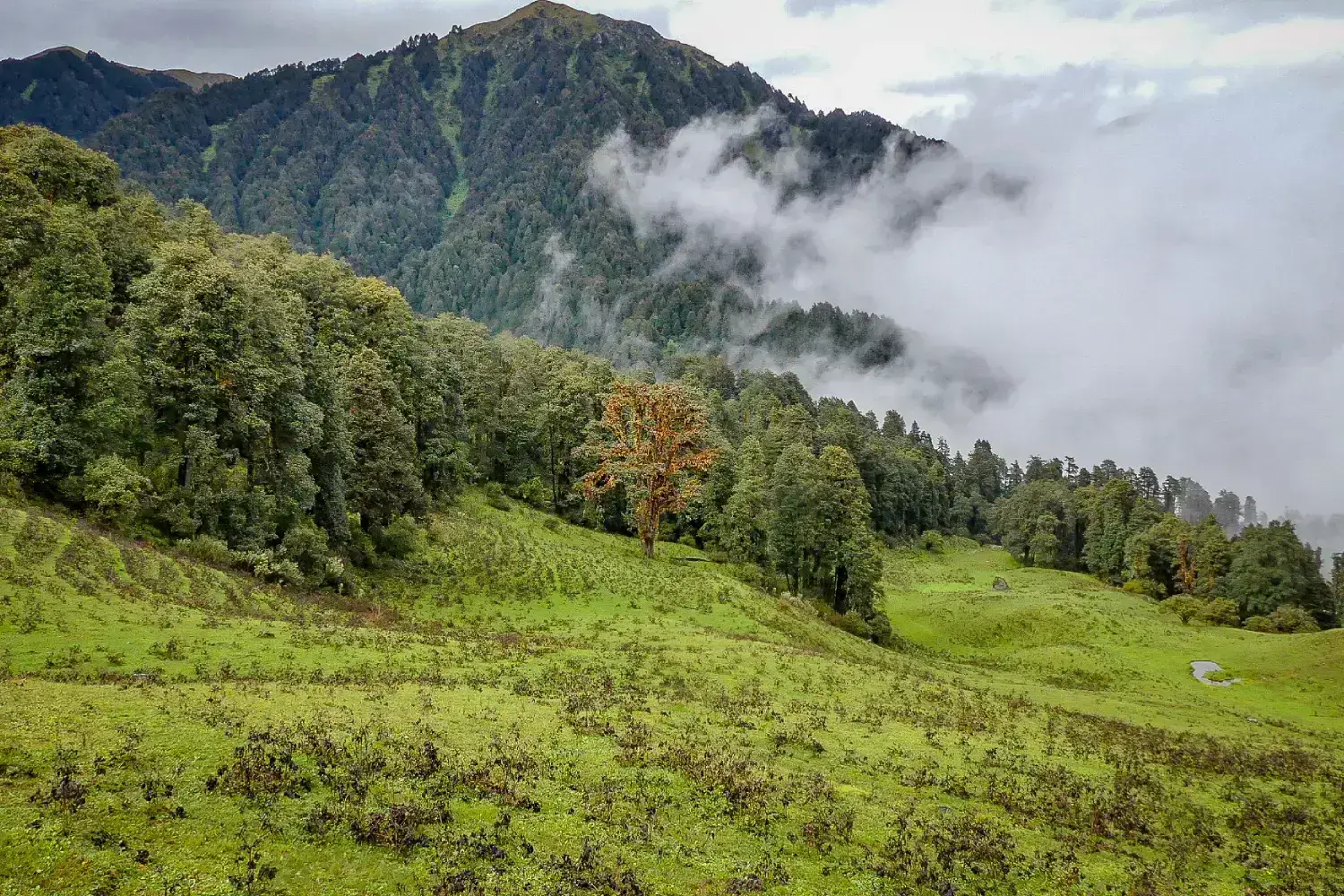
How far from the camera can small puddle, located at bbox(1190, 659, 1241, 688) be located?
53.5m

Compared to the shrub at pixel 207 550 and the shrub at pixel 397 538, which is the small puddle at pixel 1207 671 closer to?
the shrub at pixel 397 538

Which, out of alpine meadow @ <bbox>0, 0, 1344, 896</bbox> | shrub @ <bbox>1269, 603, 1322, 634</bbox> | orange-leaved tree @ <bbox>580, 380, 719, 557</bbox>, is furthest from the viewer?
shrub @ <bbox>1269, 603, 1322, 634</bbox>

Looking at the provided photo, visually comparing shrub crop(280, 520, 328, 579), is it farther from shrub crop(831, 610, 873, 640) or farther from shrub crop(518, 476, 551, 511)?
shrub crop(518, 476, 551, 511)

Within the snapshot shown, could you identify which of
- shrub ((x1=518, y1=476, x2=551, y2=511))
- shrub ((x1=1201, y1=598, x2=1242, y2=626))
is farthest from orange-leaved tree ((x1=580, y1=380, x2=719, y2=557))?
shrub ((x1=1201, y1=598, x2=1242, y2=626))

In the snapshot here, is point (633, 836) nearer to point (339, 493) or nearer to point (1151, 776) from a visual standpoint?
point (1151, 776)

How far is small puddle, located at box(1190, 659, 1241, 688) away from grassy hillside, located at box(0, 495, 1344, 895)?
1025 cm

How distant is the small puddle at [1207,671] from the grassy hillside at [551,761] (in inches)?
403

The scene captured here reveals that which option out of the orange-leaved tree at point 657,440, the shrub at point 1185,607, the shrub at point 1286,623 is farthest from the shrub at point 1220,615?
the orange-leaved tree at point 657,440

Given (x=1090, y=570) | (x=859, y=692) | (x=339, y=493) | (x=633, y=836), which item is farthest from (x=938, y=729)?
(x=1090, y=570)

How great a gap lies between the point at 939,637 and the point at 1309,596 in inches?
2027

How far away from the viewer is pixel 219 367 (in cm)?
3894

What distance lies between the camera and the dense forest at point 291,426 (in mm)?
34906

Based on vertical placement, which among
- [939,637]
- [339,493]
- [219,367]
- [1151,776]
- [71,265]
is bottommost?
[939,637]

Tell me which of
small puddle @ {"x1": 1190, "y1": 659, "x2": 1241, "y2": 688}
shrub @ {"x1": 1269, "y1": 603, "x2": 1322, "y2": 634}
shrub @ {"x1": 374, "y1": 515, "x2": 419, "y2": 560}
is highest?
shrub @ {"x1": 1269, "y1": 603, "x2": 1322, "y2": 634}
